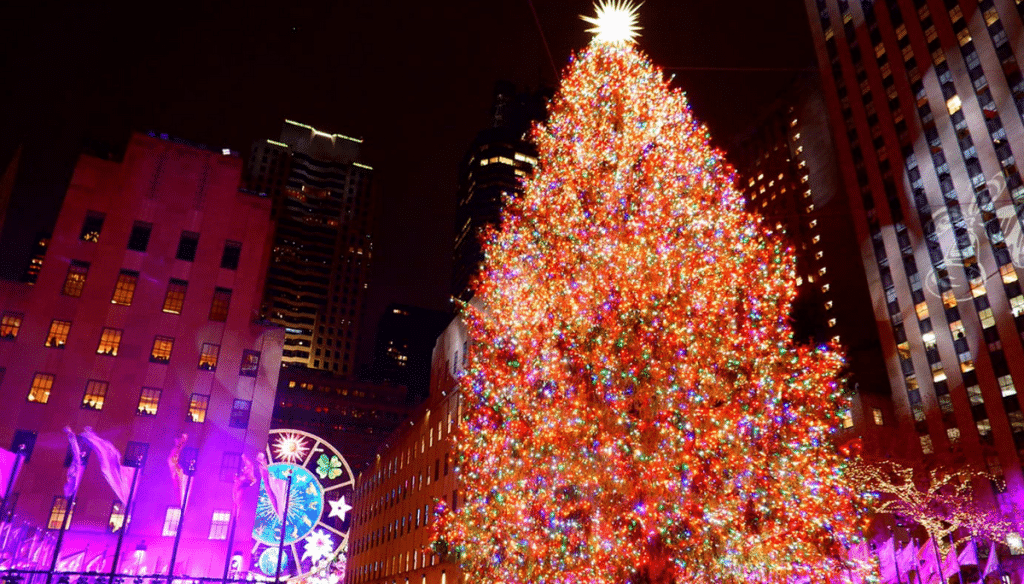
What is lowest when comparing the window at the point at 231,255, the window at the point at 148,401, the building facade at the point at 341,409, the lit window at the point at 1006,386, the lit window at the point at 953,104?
the window at the point at 148,401

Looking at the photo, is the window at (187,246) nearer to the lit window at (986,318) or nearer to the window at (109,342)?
the window at (109,342)

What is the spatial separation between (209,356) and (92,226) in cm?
1022

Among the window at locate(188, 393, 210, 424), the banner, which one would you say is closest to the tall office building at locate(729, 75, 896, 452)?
the window at locate(188, 393, 210, 424)

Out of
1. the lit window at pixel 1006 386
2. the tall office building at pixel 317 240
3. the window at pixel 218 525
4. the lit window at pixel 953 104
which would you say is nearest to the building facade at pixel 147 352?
the window at pixel 218 525

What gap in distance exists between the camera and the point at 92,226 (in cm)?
3725

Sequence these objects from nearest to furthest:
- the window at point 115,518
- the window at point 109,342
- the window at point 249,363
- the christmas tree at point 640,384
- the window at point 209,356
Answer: the christmas tree at point 640,384 → the window at point 115,518 → the window at point 109,342 → the window at point 209,356 → the window at point 249,363

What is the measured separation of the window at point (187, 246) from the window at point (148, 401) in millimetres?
8121

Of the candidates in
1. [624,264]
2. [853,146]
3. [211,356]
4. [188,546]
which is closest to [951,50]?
[853,146]

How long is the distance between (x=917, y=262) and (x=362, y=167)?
147 meters

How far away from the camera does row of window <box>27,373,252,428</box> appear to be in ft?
107

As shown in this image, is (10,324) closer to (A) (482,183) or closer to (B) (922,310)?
(B) (922,310)

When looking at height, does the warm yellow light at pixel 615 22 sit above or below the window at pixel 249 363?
above

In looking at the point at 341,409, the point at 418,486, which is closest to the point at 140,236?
the point at 418,486

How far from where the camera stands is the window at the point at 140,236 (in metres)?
37.4
